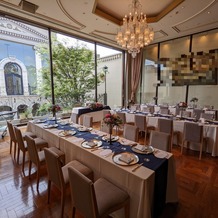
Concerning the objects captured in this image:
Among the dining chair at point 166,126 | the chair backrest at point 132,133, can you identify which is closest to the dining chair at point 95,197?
the chair backrest at point 132,133

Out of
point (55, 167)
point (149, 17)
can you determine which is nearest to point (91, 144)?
point (55, 167)

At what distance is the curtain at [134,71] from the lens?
802cm

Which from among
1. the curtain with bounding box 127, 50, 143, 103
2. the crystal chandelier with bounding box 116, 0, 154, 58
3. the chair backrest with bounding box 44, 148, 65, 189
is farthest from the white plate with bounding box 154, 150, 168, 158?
the curtain with bounding box 127, 50, 143, 103

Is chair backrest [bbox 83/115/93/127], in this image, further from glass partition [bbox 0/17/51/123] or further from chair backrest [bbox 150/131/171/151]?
glass partition [bbox 0/17/51/123]

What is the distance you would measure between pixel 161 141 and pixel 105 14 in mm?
4277

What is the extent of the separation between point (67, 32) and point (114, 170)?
5.69 m

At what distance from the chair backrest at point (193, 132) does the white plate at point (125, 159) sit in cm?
214

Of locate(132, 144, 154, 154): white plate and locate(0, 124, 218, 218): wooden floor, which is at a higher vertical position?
locate(132, 144, 154, 154): white plate

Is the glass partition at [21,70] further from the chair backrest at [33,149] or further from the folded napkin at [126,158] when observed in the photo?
the folded napkin at [126,158]

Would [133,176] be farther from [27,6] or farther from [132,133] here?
[27,6]

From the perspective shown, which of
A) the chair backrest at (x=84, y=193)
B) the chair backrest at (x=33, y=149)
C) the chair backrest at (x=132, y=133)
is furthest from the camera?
the chair backrest at (x=132, y=133)

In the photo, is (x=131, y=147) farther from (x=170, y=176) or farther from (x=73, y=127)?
(x=73, y=127)

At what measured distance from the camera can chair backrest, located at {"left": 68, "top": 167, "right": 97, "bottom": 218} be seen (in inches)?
50.3

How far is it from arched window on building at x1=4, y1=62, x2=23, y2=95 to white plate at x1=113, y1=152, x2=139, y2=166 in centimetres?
466
